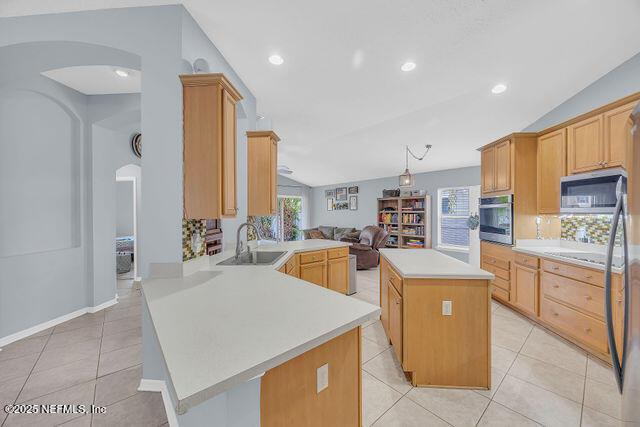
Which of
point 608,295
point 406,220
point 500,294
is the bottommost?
point 500,294

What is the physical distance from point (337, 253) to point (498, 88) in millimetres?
2964

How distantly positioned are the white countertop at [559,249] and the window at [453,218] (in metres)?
2.46

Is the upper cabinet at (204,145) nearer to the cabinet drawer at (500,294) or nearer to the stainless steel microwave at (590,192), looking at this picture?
the stainless steel microwave at (590,192)

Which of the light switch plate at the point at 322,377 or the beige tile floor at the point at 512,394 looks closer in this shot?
the light switch plate at the point at 322,377

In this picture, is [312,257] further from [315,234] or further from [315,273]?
[315,234]

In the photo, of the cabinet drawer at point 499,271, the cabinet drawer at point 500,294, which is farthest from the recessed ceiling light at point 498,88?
the cabinet drawer at point 500,294

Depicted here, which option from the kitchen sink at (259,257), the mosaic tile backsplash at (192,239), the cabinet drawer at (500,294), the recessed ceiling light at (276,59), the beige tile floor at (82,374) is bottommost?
the beige tile floor at (82,374)

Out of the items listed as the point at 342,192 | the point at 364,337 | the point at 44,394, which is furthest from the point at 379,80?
the point at 342,192

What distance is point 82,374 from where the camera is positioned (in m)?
2.02

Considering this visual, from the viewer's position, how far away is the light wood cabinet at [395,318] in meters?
2.00

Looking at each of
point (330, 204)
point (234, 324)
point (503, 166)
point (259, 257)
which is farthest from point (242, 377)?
point (330, 204)

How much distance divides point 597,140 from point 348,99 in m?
2.69

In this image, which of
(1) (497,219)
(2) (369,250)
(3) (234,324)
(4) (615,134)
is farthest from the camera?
(2) (369,250)

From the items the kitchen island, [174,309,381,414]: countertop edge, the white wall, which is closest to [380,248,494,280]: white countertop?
the kitchen island
